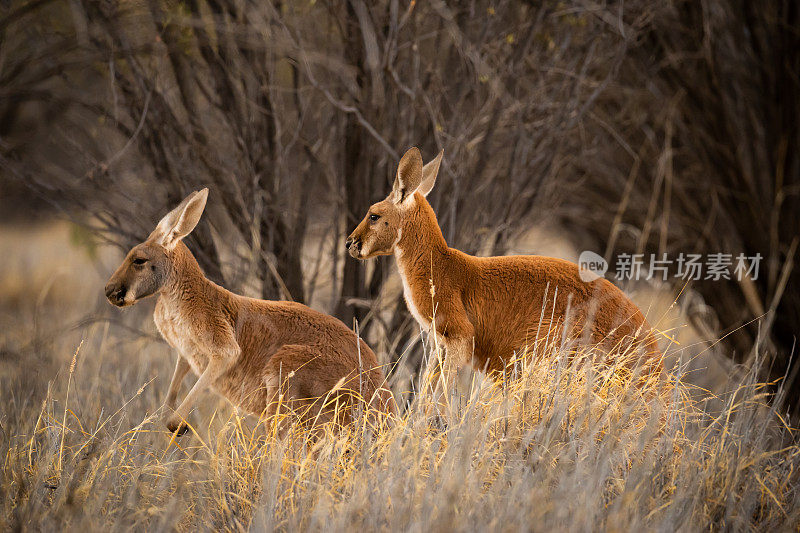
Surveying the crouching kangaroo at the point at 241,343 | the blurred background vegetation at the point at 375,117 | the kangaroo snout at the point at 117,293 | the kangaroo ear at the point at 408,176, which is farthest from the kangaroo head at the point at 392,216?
the kangaroo snout at the point at 117,293

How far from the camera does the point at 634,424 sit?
303 cm

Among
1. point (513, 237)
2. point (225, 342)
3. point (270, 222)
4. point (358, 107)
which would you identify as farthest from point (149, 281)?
point (513, 237)

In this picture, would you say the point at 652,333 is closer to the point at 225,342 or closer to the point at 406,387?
the point at 406,387

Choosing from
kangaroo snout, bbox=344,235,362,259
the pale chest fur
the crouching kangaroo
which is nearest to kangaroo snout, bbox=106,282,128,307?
the crouching kangaroo

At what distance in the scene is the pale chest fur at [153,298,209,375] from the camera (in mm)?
2896

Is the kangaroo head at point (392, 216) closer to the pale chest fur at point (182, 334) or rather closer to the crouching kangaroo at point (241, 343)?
the crouching kangaroo at point (241, 343)

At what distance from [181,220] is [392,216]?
724 millimetres

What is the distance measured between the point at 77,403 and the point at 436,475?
1.49 metres

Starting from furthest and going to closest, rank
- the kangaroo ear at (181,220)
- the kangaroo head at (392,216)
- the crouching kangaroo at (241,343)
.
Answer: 1. the kangaroo head at (392,216)
2. the crouching kangaroo at (241,343)
3. the kangaroo ear at (181,220)

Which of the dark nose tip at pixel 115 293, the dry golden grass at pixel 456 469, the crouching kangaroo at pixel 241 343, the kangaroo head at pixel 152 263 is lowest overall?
the dry golden grass at pixel 456 469

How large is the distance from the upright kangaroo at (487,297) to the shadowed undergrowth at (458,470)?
0.37 ft

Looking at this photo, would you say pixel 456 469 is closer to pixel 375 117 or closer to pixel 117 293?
pixel 117 293

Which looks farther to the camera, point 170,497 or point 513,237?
point 513,237

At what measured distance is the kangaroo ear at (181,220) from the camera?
271cm
